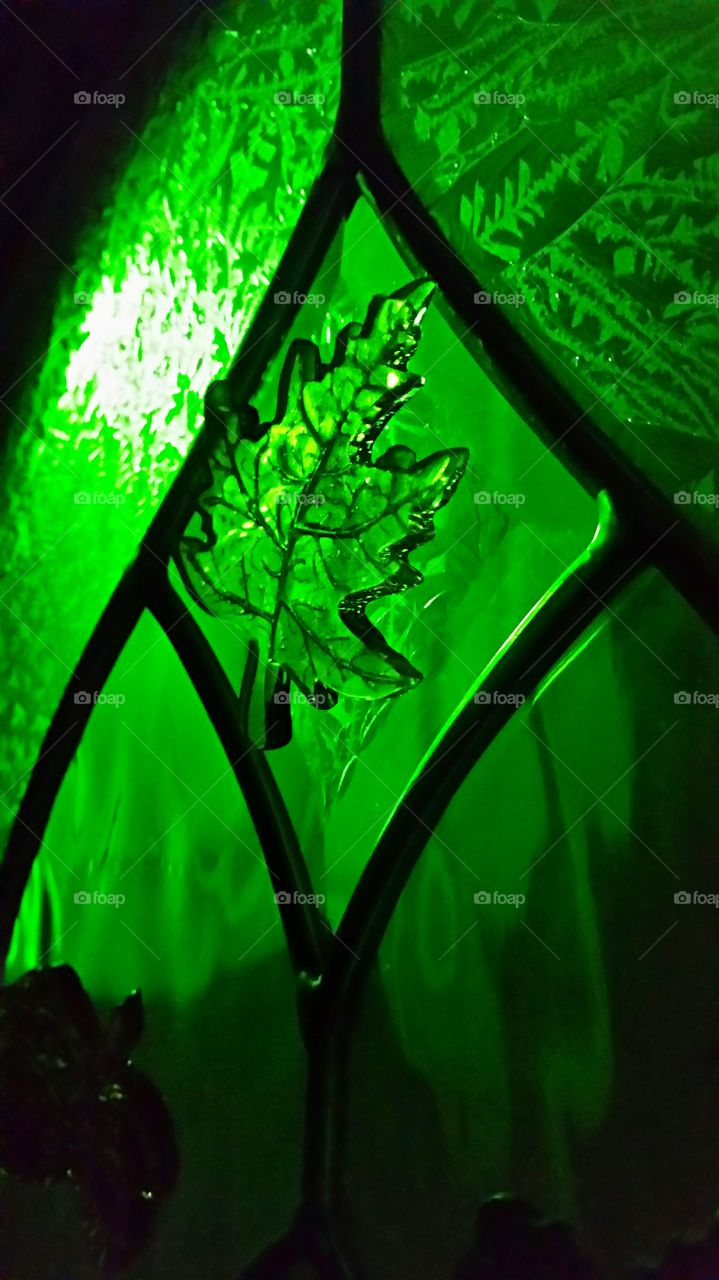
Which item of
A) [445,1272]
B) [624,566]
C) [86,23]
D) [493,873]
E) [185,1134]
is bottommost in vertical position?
[445,1272]

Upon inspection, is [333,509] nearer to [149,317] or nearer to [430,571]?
[430,571]

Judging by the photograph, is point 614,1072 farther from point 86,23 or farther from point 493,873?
point 86,23

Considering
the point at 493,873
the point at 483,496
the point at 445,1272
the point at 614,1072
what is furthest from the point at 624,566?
the point at 445,1272

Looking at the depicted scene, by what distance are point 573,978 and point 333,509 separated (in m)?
0.40

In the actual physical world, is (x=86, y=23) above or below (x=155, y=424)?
above

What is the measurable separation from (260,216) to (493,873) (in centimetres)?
54

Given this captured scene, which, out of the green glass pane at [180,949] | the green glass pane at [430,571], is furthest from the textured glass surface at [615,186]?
the green glass pane at [180,949]

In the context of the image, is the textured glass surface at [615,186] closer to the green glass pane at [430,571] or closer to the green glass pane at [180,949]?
the green glass pane at [430,571]

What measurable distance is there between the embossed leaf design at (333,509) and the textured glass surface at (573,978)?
0.47 feet

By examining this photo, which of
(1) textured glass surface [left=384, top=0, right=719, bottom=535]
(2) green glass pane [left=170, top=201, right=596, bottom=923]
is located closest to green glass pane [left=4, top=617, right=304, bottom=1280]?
(2) green glass pane [left=170, top=201, right=596, bottom=923]

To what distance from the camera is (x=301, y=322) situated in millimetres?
608

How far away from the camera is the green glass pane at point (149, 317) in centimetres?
61

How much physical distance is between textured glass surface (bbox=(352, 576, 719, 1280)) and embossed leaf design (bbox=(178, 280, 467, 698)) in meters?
0.14

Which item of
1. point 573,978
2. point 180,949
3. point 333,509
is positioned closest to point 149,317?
point 333,509
